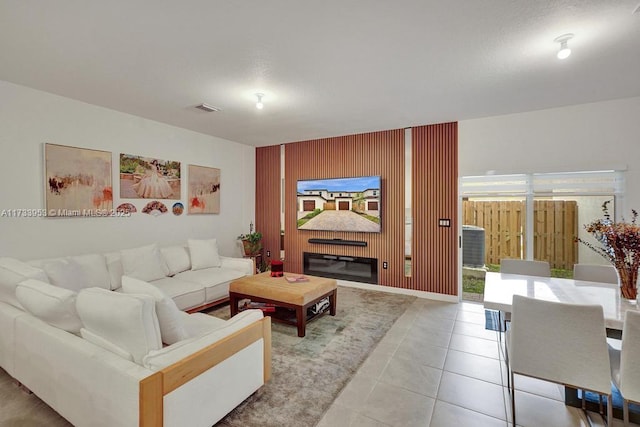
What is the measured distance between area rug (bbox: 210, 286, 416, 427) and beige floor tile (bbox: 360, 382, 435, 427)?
0.29m

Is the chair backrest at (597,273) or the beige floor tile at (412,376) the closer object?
the beige floor tile at (412,376)

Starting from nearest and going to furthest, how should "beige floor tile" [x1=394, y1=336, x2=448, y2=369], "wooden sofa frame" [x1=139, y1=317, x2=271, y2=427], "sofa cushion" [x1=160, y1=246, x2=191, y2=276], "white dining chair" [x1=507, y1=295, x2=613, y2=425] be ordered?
1. "wooden sofa frame" [x1=139, y1=317, x2=271, y2=427]
2. "white dining chair" [x1=507, y1=295, x2=613, y2=425]
3. "beige floor tile" [x1=394, y1=336, x2=448, y2=369]
4. "sofa cushion" [x1=160, y1=246, x2=191, y2=276]

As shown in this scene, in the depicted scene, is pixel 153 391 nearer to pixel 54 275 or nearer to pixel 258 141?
pixel 54 275

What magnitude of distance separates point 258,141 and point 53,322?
15.0ft

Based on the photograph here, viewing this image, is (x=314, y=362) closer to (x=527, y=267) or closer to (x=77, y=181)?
(x=527, y=267)

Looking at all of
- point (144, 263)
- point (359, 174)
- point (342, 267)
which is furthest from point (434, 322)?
point (144, 263)

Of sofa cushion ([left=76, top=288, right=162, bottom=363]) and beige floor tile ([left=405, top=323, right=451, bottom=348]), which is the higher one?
sofa cushion ([left=76, top=288, right=162, bottom=363])

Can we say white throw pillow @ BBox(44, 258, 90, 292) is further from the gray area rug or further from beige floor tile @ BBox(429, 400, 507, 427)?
beige floor tile @ BBox(429, 400, 507, 427)

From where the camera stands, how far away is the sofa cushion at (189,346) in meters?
1.56

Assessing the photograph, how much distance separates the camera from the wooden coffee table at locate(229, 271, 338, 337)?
3.23 m

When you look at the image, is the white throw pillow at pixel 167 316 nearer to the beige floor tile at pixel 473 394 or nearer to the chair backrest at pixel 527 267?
the beige floor tile at pixel 473 394

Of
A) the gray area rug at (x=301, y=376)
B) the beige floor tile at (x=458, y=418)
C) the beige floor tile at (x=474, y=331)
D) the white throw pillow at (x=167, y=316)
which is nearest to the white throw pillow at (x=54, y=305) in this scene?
the white throw pillow at (x=167, y=316)

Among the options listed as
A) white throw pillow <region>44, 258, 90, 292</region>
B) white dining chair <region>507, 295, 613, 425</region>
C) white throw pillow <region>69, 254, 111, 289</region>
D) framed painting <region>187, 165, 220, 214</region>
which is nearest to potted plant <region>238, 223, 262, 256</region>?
framed painting <region>187, 165, 220, 214</region>

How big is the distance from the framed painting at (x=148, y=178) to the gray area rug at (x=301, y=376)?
213 cm
